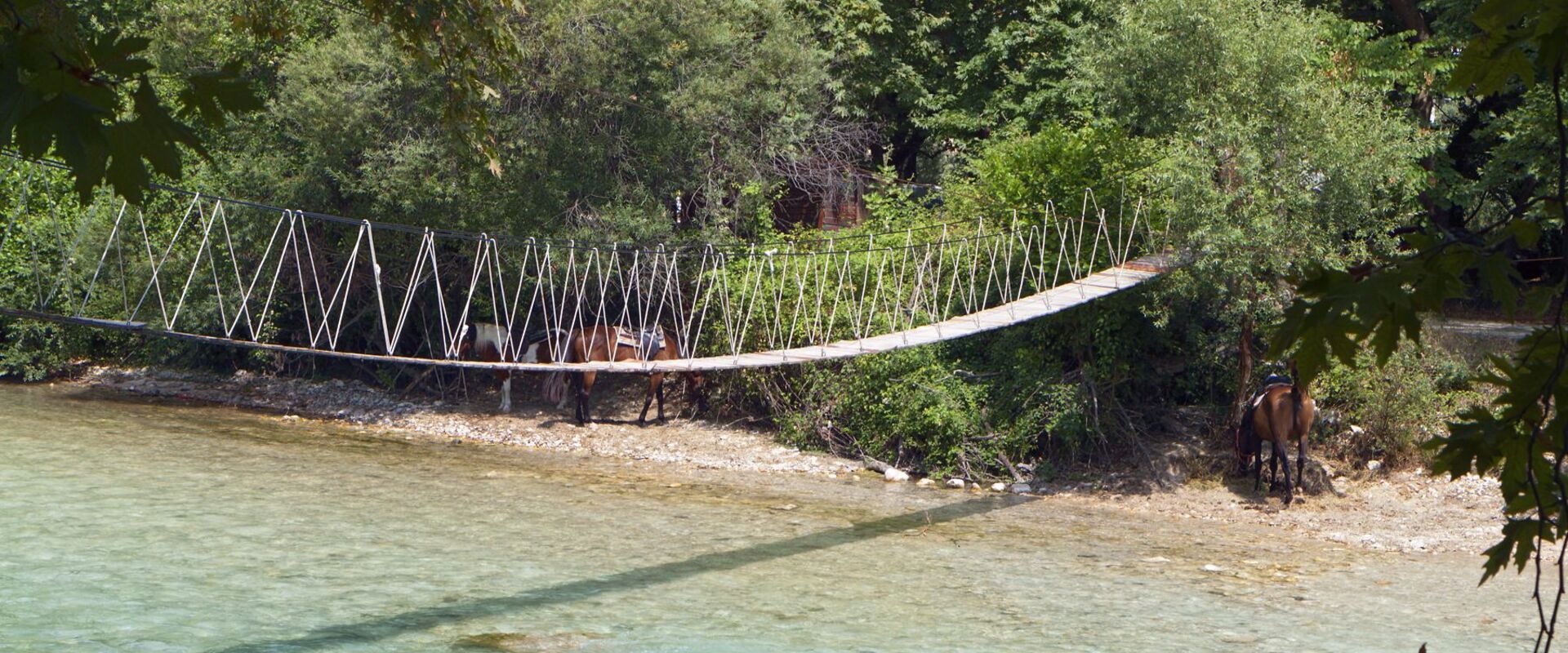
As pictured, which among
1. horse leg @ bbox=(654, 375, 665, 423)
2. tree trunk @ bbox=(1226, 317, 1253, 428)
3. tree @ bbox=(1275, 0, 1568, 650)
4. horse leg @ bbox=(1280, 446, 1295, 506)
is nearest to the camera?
A: tree @ bbox=(1275, 0, 1568, 650)

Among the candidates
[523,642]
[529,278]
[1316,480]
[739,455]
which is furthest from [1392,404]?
[529,278]

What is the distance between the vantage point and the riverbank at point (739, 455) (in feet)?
28.3

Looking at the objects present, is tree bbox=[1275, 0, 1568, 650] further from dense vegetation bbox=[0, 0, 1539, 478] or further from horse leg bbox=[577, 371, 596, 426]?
horse leg bbox=[577, 371, 596, 426]

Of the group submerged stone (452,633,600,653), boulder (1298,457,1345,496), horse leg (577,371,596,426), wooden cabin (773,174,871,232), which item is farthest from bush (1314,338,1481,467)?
horse leg (577,371,596,426)

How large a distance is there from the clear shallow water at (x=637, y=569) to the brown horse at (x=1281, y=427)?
2.44 feet

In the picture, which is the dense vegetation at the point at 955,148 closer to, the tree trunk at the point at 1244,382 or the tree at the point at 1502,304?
the tree trunk at the point at 1244,382

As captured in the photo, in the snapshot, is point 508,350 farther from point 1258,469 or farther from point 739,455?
point 1258,469

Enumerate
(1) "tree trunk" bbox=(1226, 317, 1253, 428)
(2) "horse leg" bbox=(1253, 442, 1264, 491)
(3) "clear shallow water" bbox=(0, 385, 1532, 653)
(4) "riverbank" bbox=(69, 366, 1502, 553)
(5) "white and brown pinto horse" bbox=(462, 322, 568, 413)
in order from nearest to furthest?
(3) "clear shallow water" bbox=(0, 385, 1532, 653)
(4) "riverbank" bbox=(69, 366, 1502, 553)
(2) "horse leg" bbox=(1253, 442, 1264, 491)
(1) "tree trunk" bbox=(1226, 317, 1253, 428)
(5) "white and brown pinto horse" bbox=(462, 322, 568, 413)

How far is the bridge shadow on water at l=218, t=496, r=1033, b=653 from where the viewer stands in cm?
548

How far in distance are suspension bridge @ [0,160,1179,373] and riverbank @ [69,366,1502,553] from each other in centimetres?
63

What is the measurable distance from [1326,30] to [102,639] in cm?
926

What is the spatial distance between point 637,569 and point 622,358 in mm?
5557

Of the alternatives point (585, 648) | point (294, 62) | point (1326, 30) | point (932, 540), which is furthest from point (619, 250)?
point (585, 648)

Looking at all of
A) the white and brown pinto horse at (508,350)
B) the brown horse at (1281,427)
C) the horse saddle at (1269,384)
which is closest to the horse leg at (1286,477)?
the brown horse at (1281,427)
